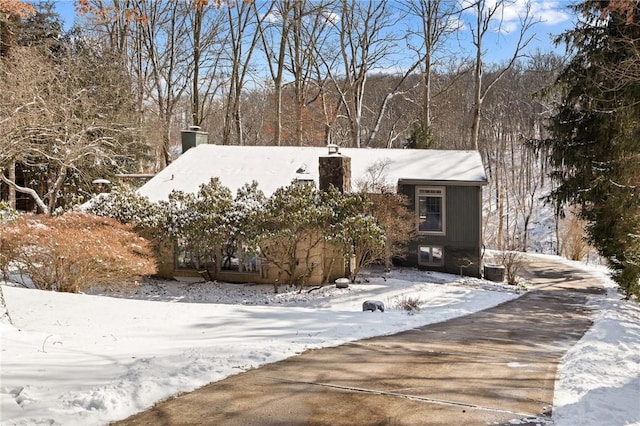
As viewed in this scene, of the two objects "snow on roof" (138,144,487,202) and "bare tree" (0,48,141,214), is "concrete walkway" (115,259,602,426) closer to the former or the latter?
"snow on roof" (138,144,487,202)

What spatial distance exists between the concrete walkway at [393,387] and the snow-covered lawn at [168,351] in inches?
10.6

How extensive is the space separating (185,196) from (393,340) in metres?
10.6

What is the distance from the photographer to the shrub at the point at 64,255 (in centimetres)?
1211

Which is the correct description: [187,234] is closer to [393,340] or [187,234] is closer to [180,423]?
[393,340]

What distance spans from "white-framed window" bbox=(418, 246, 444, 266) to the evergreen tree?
15.2 ft

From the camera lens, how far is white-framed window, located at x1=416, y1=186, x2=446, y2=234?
1975cm

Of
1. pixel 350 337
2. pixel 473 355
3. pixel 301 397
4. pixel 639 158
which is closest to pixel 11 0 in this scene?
pixel 350 337

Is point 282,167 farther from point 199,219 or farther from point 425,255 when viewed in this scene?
point 425,255

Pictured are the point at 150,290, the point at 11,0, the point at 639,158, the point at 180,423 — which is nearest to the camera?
the point at 180,423

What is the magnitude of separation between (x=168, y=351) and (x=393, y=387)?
9.36ft

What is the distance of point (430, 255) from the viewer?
20219 mm

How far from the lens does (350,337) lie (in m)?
8.26

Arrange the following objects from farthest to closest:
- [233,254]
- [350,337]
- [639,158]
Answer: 1. [233,254]
2. [639,158]
3. [350,337]

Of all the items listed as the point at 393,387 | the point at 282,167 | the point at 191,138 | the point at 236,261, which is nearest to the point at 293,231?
the point at 236,261
